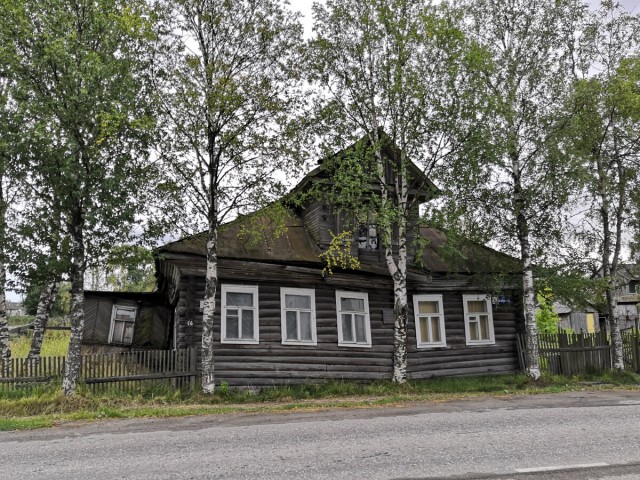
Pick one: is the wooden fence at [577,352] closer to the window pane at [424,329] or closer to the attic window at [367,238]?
the window pane at [424,329]

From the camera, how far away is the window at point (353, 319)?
58.0 ft

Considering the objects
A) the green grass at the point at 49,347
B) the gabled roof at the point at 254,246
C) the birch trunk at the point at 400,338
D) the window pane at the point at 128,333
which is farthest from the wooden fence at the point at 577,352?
the green grass at the point at 49,347

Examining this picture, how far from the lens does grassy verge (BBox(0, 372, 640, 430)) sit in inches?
460

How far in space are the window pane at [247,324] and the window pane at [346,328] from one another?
126 inches

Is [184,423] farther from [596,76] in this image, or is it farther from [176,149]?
[596,76]

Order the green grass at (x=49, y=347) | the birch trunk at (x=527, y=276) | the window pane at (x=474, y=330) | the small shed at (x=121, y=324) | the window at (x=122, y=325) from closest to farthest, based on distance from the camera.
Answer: the birch trunk at (x=527, y=276)
the window pane at (x=474, y=330)
the small shed at (x=121, y=324)
the window at (x=122, y=325)
the green grass at (x=49, y=347)

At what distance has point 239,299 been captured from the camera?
16.5 metres

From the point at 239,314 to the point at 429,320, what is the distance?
7.16 m

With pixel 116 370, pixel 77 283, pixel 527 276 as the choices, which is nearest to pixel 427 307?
pixel 527 276

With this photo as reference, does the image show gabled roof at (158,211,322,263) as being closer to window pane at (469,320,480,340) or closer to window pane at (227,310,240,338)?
window pane at (227,310,240,338)

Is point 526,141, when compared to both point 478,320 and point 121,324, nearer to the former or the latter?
point 478,320

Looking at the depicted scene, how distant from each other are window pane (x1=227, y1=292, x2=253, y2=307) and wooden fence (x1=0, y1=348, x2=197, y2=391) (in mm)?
1933

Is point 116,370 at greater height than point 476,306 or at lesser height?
lesser

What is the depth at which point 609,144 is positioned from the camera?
793 inches
